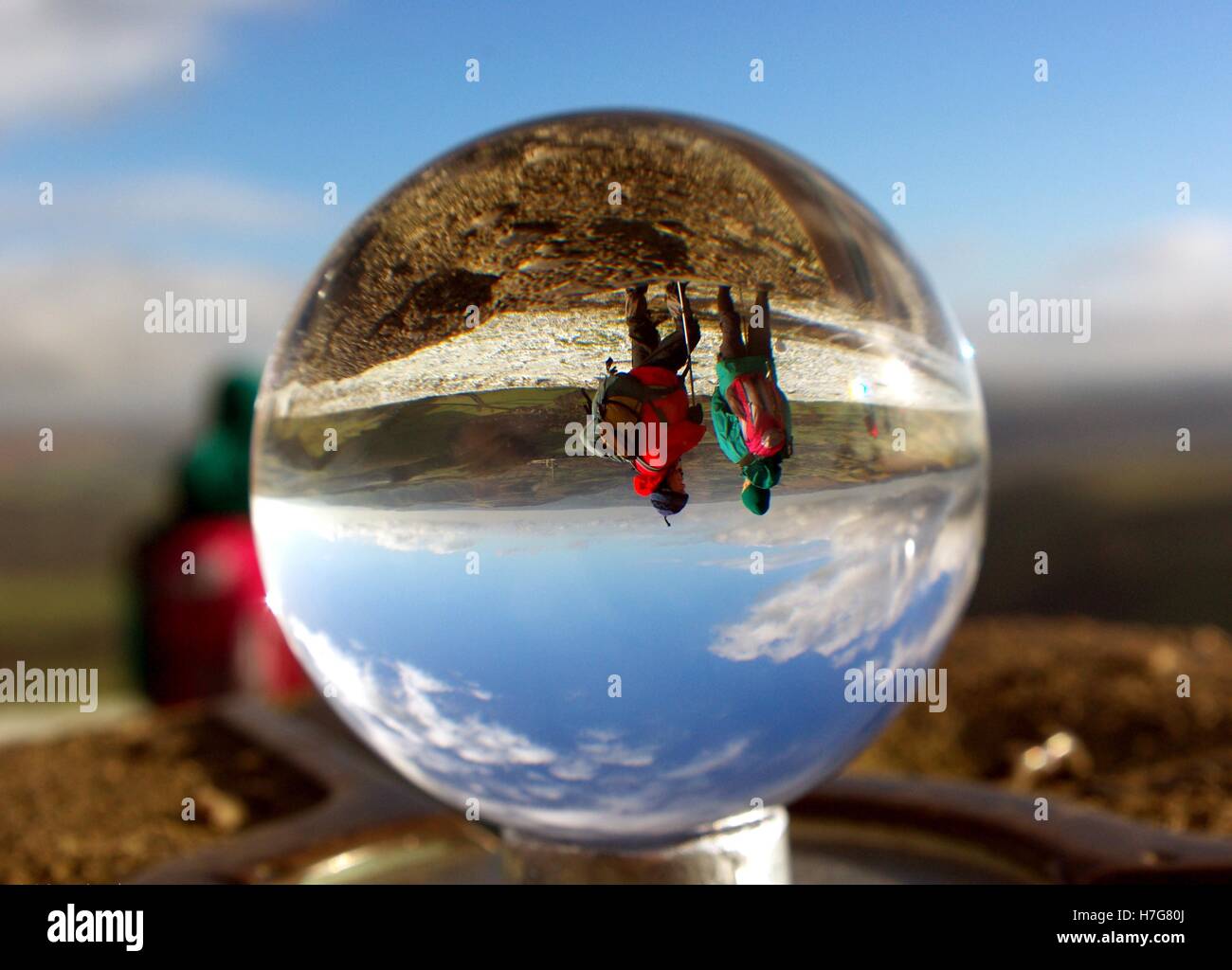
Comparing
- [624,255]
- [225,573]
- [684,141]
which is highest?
[684,141]

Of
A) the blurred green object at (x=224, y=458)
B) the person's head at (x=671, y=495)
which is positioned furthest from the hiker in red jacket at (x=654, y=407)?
the blurred green object at (x=224, y=458)

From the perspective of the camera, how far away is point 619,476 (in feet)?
6.13

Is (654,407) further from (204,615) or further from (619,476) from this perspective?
(204,615)

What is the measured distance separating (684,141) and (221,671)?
13.9 feet

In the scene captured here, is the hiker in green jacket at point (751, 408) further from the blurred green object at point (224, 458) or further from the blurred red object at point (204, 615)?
the blurred green object at point (224, 458)

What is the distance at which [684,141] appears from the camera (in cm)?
213

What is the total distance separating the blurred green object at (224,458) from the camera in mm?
5488

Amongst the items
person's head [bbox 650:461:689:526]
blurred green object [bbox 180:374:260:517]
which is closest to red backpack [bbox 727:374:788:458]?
person's head [bbox 650:461:689:526]

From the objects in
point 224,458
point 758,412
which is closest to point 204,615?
point 224,458

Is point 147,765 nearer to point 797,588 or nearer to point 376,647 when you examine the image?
point 376,647

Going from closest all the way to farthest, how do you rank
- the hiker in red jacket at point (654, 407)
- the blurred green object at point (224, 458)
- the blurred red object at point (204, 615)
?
the hiker in red jacket at point (654, 407)
the blurred red object at point (204, 615)
the blurred green object at point (224, 458)

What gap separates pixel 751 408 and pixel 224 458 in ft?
13.6

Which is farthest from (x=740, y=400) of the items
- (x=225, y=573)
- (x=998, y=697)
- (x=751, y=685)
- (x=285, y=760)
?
(x=225, y=573)

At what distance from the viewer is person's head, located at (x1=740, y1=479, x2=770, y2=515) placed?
74.4 inches
